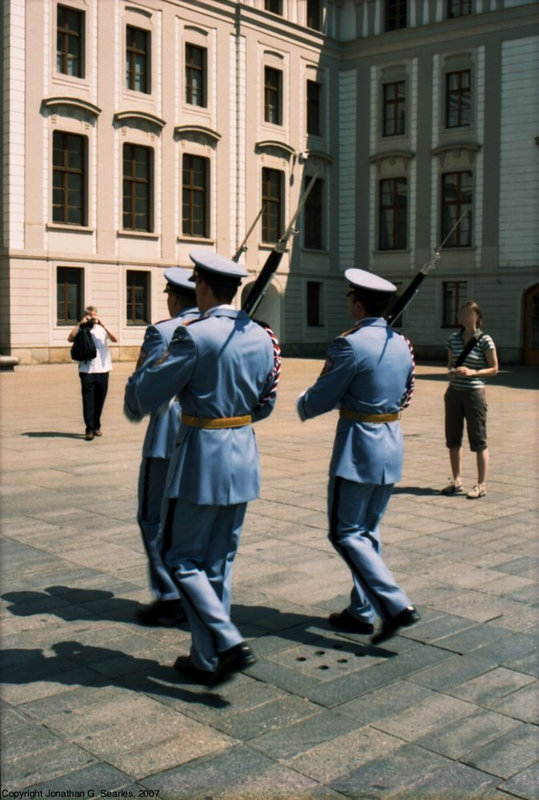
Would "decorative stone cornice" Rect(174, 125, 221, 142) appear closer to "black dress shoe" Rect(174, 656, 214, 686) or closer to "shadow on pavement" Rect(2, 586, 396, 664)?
"shadow on pavement" Rect(2, 586, 396, 664)

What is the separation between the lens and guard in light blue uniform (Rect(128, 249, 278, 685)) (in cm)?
421

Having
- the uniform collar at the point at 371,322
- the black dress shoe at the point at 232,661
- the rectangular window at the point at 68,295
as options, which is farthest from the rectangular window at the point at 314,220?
the black dress shoe at the point at 232,661

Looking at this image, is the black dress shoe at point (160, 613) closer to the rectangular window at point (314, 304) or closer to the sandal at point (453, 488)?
the sandal at point (453, 488)

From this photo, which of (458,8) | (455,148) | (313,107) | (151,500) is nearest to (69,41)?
(313,107)

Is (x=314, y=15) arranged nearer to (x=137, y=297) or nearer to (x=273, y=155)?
(x=273, y=155)

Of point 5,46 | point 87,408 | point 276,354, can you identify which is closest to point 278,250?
point 276,354

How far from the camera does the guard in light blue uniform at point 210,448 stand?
4.21 meters

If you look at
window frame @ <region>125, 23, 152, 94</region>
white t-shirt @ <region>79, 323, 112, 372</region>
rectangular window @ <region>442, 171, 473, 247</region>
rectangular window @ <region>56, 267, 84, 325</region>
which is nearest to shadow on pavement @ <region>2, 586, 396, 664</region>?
white t-shirt @ <region>79, 323, 112, 372</region>

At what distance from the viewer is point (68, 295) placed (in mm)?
30062

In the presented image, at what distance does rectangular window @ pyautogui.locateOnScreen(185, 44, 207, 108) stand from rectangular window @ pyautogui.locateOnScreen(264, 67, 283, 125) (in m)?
3.13

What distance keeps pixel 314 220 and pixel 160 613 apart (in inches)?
1352

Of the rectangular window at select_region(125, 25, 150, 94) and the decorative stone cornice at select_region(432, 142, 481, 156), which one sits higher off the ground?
the rectangular window at select_region(125, 25, 150, 94)

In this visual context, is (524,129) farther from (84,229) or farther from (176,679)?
(176,679)

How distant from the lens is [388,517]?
7.89 meters
